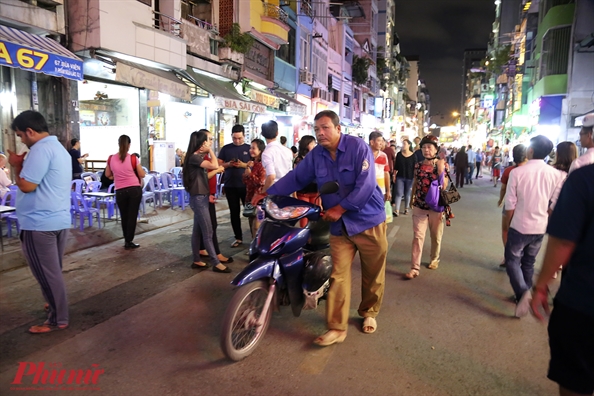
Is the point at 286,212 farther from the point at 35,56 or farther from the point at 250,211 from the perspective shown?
the point at 35,56

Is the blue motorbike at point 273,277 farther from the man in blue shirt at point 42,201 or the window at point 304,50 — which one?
the window at point 304,50

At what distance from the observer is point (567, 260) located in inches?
81.6

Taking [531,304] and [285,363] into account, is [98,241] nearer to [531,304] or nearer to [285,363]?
[285,363]

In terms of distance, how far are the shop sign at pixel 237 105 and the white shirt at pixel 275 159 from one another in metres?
7.88

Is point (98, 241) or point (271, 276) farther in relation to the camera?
point (98, 241)

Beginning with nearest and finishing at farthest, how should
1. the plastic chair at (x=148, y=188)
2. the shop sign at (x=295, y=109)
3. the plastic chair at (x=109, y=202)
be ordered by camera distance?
the plastic chair at (x=109, y=202) < the plastic chair at (x=148, y=188) < the shop sign at (x=295, y=109)

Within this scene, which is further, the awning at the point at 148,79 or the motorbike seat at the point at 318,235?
the awning at the point at 148,79

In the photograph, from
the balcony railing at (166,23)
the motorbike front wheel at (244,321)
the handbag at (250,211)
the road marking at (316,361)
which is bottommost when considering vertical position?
the road marking at (316,361)

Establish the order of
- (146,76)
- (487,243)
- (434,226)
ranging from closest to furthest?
(434,226) → (487,243) → (146,76)

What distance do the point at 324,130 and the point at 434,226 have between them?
3.17 metres

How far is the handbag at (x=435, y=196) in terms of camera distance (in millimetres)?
5934

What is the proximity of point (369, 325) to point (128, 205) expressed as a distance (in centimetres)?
481

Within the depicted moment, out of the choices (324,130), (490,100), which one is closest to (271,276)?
(324,130)

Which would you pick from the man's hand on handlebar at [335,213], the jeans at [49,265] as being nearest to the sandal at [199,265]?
the jeans at [49,265]
